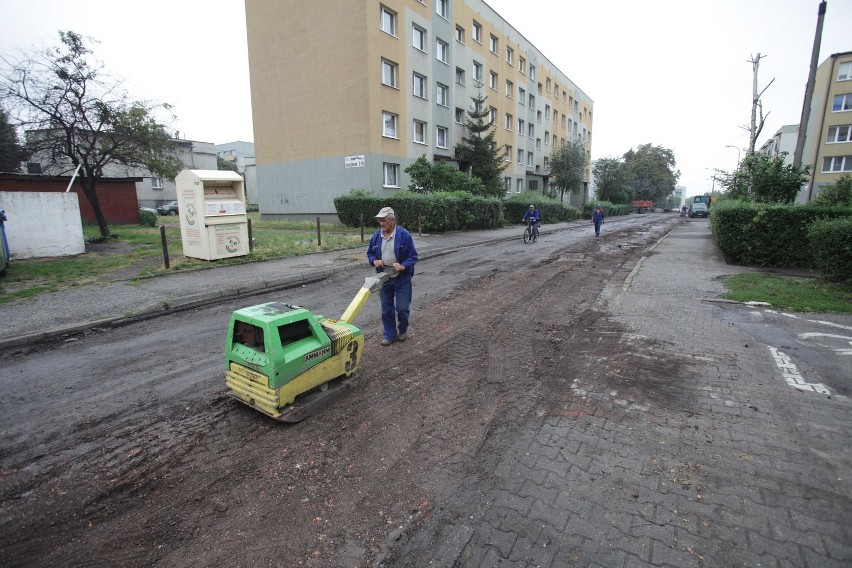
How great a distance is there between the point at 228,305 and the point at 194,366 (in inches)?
131

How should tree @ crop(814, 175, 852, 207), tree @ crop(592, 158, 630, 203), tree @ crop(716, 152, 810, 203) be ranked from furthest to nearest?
tree @ crop(592, 158, 630, 203) < tree @ crop(716, 152, 810, 203) < tree @ crop(814, 175, 852, 207)

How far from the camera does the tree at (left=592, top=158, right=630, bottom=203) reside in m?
57.3

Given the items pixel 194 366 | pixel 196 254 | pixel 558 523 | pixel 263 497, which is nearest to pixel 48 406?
pixel 194 366

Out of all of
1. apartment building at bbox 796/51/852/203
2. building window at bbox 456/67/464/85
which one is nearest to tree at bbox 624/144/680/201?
apartment building at bbox 796/51/852/203

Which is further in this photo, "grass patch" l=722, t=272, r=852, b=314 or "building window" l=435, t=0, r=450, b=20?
"building window" l=435, t=0, r=450, b=20

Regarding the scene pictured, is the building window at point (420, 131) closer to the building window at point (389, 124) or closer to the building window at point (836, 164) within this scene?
the building window at point (389, 124)

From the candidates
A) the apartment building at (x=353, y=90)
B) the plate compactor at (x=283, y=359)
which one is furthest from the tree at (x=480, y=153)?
the plate compactor at (x=283, y=359)

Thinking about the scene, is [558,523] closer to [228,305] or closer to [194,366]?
[194,366]

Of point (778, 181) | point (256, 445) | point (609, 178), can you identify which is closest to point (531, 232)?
point (778, 181)

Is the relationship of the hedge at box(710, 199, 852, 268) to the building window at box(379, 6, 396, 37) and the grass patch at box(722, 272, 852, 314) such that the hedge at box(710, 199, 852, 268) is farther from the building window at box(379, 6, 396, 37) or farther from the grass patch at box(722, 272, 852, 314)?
the building window at box(379, 6, 396, 37)

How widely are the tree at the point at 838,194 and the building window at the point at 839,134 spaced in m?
42.9

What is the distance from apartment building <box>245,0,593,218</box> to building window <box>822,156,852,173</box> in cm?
3738

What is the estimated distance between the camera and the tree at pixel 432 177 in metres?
24.2

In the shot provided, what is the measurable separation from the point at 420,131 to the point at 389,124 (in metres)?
3.16
